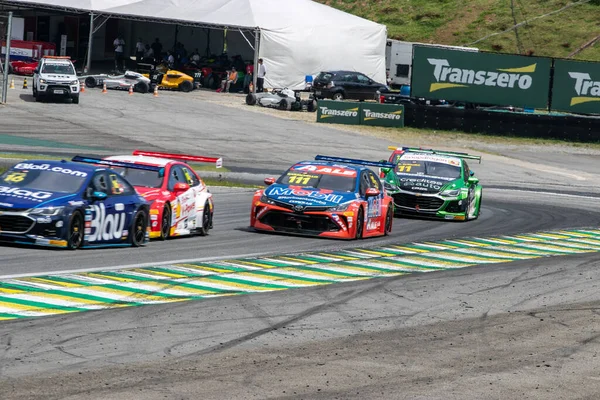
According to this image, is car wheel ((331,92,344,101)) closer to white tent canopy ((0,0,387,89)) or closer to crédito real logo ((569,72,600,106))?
white tent canopy ((0,0,387,89))

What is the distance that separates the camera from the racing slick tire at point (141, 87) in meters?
50.9

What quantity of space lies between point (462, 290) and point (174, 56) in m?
44.9

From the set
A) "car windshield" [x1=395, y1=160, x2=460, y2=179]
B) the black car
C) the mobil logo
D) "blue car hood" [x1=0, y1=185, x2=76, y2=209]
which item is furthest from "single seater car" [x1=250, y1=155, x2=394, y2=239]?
the black car

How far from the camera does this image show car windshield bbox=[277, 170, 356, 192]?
19438mm

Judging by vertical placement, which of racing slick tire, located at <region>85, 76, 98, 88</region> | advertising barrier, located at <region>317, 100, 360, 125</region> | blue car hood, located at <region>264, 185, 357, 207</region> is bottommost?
blue car hood, located at <region>264, 185, 357, 207</region>

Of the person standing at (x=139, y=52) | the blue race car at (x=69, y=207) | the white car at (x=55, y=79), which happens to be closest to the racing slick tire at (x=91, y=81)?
the white car at (x=55, y=79)

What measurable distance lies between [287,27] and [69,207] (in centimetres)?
4139

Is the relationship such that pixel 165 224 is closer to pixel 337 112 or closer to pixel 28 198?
pixel 28 198

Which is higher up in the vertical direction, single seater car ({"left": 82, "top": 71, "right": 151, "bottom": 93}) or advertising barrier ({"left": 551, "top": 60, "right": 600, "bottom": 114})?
advertising barrier ({"left": 551, "top": 60, "right": 600, "bottom": 114})

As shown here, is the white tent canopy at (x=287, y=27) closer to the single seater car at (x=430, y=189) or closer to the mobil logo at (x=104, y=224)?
the single seater car at (x=430, y=189)

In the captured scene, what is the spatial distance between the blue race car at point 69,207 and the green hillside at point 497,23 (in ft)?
195

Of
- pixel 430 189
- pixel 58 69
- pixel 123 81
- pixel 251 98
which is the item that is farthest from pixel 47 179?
pixel 123 81

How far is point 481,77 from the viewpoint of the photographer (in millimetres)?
45688

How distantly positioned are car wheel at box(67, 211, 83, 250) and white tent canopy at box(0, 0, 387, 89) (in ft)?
120
